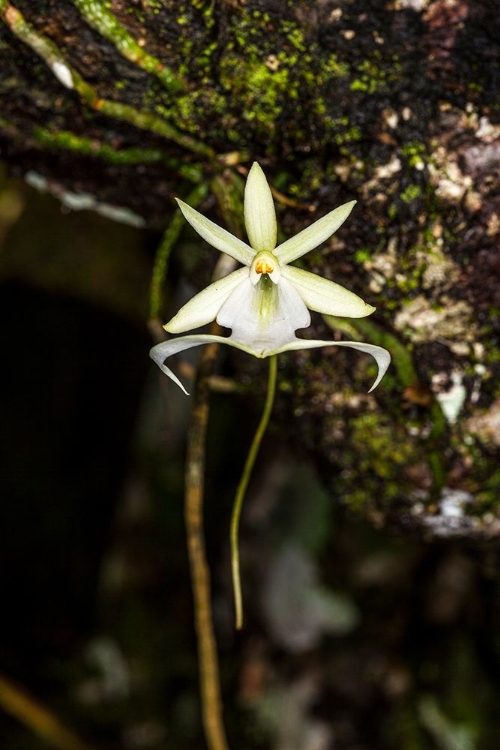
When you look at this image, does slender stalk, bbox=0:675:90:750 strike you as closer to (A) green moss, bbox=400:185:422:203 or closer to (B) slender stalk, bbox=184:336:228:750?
(B) slender stalk, bbox=184:336:228:750

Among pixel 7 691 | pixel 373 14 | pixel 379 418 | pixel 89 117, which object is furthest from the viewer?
pixel 7 691

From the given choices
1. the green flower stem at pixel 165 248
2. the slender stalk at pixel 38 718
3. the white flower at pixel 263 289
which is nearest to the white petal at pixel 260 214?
the white flower at pixel 263 289

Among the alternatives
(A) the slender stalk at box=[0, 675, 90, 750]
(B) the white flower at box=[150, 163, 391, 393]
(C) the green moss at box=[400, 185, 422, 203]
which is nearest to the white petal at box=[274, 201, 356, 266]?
(B) the white flower at box=[150, 163, 391, 393]

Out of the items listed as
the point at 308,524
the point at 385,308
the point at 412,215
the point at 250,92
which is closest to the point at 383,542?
the point at 308,524

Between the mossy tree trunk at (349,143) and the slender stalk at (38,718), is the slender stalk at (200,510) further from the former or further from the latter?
the slender stalk at (38,718)

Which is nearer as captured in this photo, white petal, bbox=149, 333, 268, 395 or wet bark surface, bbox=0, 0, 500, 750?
white petal, bbox=149, 333, 268, 395

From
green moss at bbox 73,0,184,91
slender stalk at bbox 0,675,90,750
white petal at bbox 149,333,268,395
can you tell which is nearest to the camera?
white petal at bbox 149,333,268,395

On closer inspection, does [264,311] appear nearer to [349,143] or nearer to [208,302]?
[208,302]

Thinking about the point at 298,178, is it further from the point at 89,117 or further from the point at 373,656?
the point at 373,656
